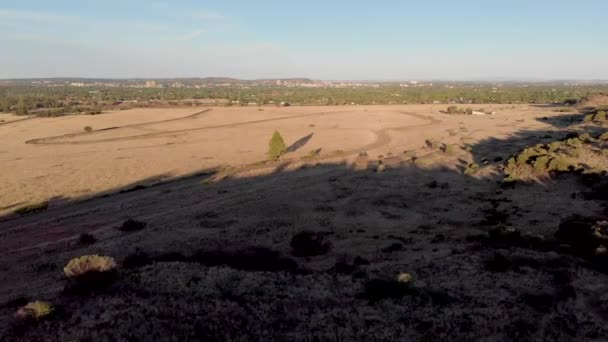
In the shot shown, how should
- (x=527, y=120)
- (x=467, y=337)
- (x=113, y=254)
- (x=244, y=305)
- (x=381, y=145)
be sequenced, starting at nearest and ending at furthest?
1. (x=467, y=337)
2. (x=244, y=305)
3. (x=113, y=254)
4. (x=381, y=145)
5. (x=527, y=120)

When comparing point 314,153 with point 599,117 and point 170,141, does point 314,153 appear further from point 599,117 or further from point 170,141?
point 599,117

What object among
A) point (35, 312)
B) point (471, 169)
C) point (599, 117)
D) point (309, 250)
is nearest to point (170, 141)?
point (471, 169)

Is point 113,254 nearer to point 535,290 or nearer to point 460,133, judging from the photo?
point 535,290

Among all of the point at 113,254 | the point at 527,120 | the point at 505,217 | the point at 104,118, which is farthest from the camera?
the point at 104,118

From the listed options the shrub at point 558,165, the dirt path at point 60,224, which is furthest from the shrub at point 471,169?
the dirt path at point 60,224

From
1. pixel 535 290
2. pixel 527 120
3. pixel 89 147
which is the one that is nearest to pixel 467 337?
pixel 535 290

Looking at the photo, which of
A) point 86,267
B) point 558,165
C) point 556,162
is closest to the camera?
point 86,267
